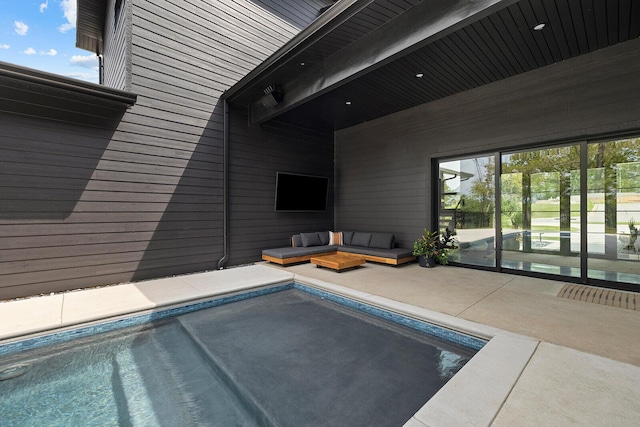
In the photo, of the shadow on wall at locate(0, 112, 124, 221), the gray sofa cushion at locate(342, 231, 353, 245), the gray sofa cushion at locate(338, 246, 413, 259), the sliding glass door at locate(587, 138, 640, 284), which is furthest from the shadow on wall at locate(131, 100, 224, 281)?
the sliding glass door at locate(587, 138, 640, 284)

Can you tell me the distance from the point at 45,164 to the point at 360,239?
547cm

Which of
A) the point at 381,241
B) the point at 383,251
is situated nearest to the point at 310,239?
the point at 381,241

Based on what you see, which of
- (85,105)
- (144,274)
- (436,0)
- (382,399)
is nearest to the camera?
(382,399)

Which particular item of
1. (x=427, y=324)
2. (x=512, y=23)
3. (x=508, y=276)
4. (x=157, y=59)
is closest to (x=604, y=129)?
(x=512, y=23)

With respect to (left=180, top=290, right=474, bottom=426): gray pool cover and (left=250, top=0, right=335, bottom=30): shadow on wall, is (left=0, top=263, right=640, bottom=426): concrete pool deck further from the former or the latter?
(left=250, top=0, right=335, bottom=30): shadow on wall

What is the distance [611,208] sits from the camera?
398cm

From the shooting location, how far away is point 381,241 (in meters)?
6.11

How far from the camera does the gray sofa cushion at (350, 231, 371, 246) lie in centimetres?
641

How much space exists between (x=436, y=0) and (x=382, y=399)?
12.0 ft

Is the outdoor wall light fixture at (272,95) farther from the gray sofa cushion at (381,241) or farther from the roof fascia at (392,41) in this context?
the gray sofa cushion at (381,241)

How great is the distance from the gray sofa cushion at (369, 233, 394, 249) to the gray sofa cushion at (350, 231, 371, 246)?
0.37 ft

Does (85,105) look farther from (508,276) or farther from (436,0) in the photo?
(508,276)

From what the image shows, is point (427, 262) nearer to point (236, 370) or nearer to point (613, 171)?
point (613, 171)

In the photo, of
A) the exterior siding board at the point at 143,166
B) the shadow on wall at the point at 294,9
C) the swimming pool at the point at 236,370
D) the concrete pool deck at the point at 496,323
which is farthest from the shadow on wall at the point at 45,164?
the shadow on wall at the point at 294,9
